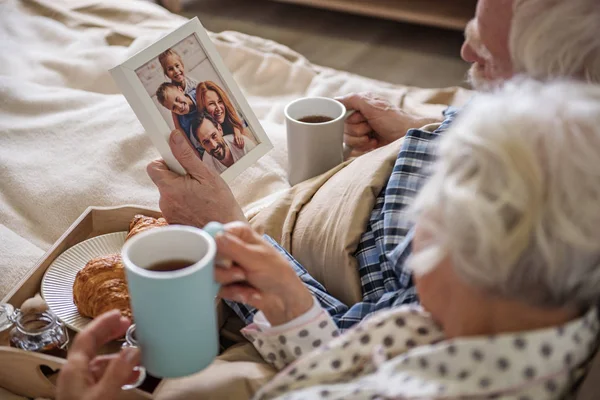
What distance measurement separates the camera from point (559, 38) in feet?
2.89

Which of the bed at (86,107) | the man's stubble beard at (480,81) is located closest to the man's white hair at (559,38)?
the man's stubble beard at (480,81)

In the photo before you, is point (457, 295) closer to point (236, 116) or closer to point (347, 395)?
point (347, 395)

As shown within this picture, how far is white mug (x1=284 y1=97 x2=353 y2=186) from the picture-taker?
132cm

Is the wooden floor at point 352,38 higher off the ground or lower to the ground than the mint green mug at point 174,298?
lower

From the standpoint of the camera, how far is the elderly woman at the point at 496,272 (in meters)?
0.60

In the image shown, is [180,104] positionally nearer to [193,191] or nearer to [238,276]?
[193,191]

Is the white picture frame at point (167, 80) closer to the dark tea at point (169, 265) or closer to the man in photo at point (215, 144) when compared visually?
the man in photo at point (215, 144)

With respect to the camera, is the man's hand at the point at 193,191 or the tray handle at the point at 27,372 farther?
the man's hand at the point at 193,191

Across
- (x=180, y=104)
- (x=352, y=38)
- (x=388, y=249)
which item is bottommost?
(x=352, y=38)

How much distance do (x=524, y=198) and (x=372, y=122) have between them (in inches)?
35.3

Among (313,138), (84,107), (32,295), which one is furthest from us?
(84,107)

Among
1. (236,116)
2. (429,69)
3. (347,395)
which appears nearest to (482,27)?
(236,116)

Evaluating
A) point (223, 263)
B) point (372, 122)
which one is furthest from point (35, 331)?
point (372, 122)

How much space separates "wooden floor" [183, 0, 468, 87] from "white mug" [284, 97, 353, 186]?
3.62 ft
